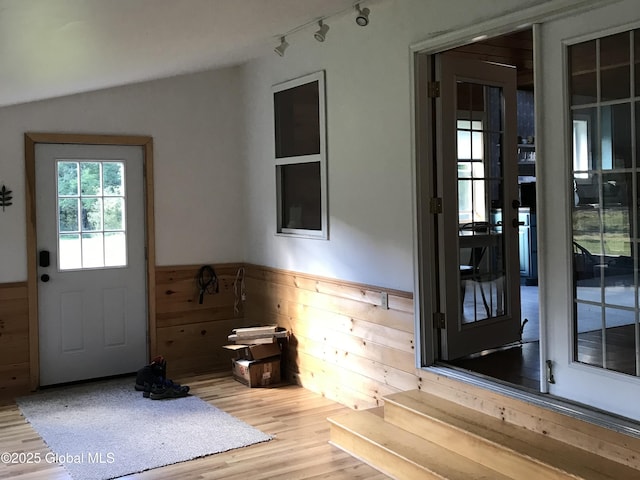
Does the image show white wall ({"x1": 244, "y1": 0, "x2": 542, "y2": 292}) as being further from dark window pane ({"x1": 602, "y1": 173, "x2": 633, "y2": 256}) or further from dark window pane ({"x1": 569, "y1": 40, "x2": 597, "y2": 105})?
dark window pane ({"x1": 602, "y1": 173, "x2": 633, "y2": 256})

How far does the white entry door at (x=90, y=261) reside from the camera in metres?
5.59

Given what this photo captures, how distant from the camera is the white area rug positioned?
401 cm

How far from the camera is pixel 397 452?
11.9ft

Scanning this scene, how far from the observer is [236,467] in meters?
3.87

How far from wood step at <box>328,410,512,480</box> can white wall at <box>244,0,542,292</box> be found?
88 cm

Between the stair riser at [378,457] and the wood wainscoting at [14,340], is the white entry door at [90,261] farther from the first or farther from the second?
the stair riser at [378,457]

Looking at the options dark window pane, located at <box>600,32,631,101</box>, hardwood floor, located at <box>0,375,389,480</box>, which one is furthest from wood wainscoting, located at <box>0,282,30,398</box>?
dark window pane, located at <box>600,32,631,101</box>

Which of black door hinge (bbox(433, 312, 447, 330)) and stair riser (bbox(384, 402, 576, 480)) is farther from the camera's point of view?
black door hinge (bbox(433, 312, 447, 330))

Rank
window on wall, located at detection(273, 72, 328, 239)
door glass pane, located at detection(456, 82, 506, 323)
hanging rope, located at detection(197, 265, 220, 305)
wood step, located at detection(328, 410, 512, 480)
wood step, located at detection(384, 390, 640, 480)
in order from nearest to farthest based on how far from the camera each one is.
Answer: wood step, located at detection(384, 390, 640, 480)
wood step, located at detection(328, 410, 512, 480)
door glass pane, located at detection(456, 82, 506, 323)
window on wall, located at detection(273, 72, 328, 239)
hanging rope, located at detection(197, 265, 220, 305)

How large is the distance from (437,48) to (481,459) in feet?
7.48

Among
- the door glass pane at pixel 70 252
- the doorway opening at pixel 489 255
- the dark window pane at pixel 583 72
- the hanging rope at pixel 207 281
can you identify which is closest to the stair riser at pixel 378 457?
the doorway opening at pixel 489 255

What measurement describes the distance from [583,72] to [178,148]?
12.5 ft

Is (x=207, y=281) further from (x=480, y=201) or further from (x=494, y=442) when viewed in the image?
(x=494, y=442)

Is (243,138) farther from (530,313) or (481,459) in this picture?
(481,459)
